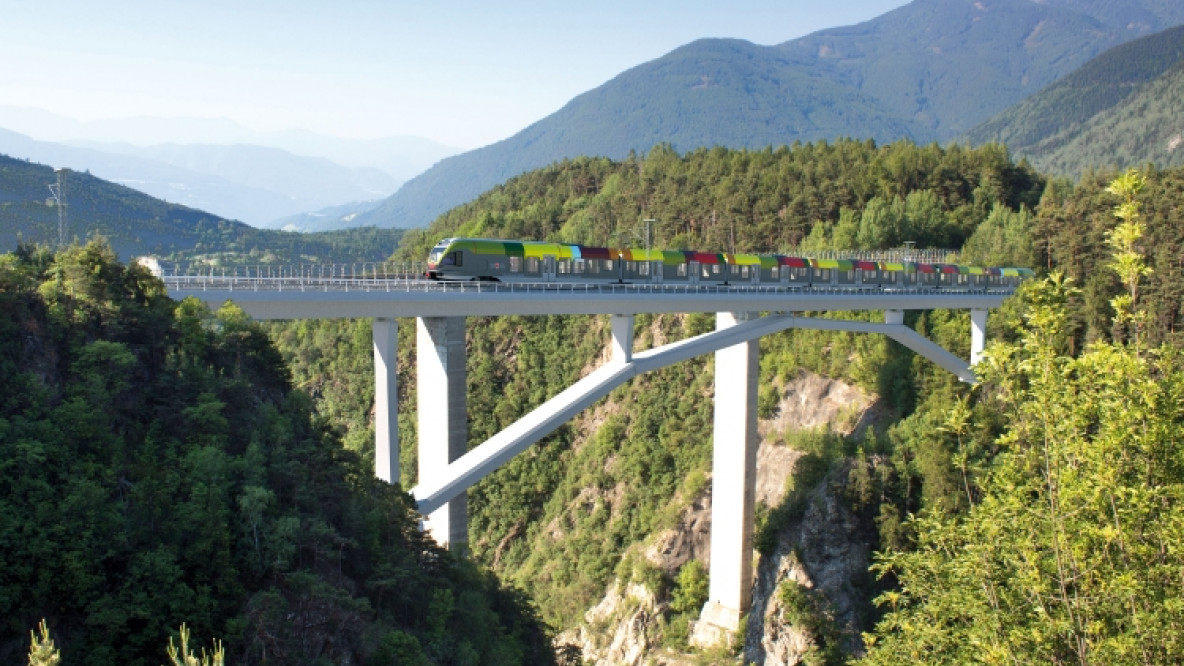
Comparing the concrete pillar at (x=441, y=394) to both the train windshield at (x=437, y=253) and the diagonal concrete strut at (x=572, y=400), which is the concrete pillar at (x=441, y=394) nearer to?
the diagonal concrete strut at (x=572, y=400)

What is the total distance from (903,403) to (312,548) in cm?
3391

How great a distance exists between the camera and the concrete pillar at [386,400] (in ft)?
71.9

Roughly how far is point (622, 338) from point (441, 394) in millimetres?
6813

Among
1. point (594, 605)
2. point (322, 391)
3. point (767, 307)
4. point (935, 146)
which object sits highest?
point (935, 146)

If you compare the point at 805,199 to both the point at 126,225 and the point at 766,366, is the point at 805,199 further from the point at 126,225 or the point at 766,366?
the point at 126,225

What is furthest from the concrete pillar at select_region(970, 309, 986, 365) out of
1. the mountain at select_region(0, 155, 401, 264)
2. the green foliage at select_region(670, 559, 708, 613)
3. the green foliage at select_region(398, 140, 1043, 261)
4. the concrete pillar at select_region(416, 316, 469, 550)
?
the mountain at select_region(0, 155, 401, 264)

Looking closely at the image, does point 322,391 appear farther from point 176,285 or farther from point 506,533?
point 176,285

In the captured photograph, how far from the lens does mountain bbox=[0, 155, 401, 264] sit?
6047 cm

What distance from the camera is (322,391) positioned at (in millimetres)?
60406

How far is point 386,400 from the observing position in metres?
22.0

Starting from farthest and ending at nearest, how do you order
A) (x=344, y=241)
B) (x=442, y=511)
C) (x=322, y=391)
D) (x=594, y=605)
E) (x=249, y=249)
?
(x=344, y=241), (x=249, y=249), (x=322, y=391), (x=594, y=605), (x=442, y=511)

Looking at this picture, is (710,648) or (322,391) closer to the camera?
(710,648)

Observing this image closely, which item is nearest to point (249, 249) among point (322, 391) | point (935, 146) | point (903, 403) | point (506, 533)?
point (322, 391)

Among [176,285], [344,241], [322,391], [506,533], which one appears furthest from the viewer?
[344,241]
